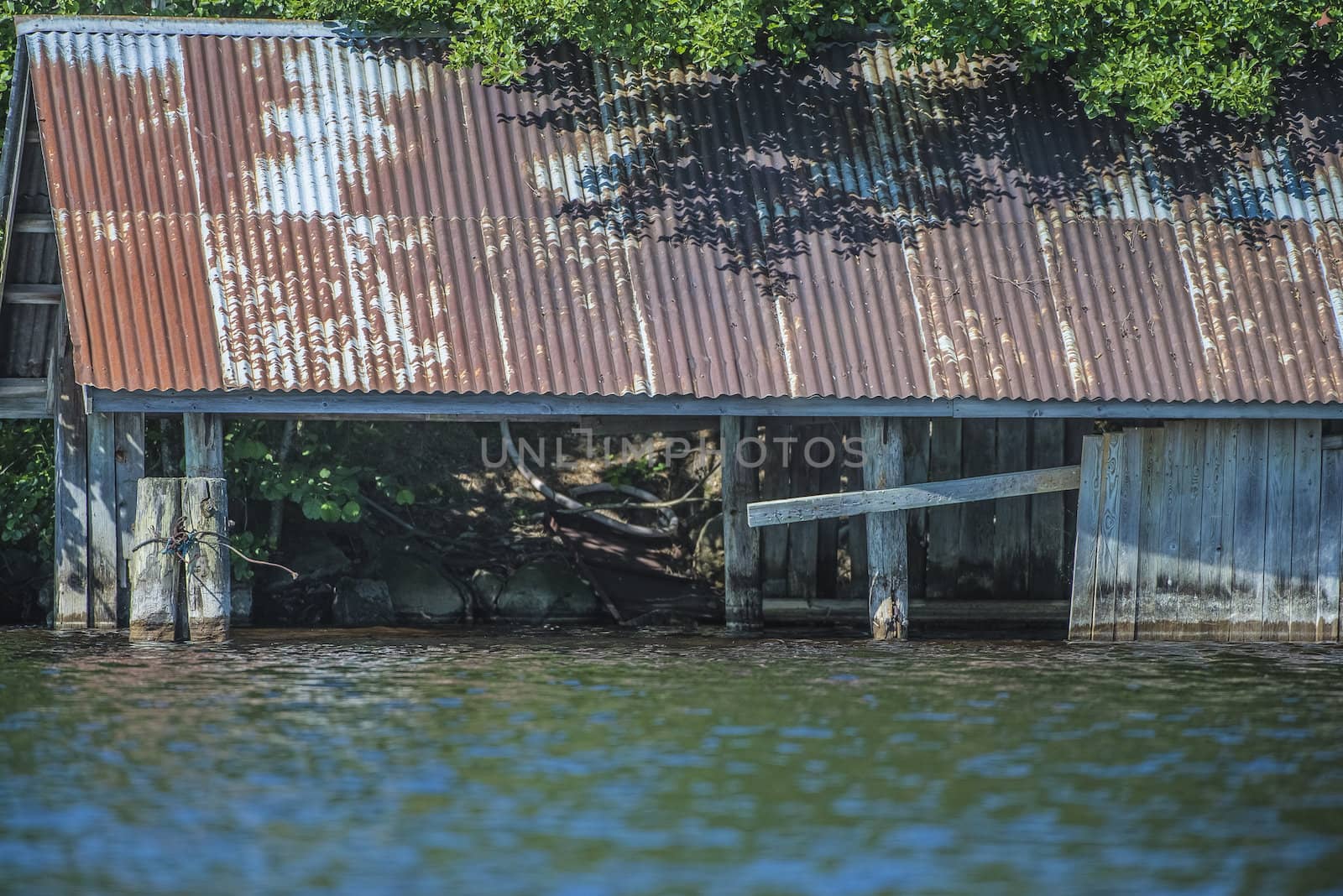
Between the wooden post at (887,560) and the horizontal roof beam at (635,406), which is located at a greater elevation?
the horizontal roof beam at (635,406)

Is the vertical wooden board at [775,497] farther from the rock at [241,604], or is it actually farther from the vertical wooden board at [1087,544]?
the rock at [241,604]

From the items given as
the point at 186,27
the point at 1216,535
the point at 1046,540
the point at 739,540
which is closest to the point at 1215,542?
the point at 1216,535

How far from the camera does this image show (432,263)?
14.9 meters

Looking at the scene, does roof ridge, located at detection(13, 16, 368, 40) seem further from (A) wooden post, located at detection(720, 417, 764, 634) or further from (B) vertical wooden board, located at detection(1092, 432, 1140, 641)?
(B) vertical wooden board, located at detection(1092, 432, 1140, 641)

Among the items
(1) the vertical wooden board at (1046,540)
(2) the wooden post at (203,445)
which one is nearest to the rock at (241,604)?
(2) the wooden post at (203,445)

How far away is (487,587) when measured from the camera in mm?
17469

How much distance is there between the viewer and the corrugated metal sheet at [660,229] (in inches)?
561

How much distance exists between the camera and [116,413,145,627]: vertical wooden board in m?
14.9

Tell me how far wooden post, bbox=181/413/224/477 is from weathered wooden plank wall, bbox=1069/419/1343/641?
7.51 meters

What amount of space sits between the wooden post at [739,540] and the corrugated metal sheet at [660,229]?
2.16 metres

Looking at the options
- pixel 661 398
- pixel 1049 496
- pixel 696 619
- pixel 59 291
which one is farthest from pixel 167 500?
pixel 1049 496

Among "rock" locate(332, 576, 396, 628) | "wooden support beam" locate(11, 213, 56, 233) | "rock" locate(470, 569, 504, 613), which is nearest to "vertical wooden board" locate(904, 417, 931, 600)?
"rock" locate(470, 569, 504, 613)

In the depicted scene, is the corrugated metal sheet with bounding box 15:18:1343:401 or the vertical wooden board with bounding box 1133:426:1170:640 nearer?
the corrugated metal sheet with bounding box 15:18:1343:401

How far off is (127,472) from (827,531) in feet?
22.1
